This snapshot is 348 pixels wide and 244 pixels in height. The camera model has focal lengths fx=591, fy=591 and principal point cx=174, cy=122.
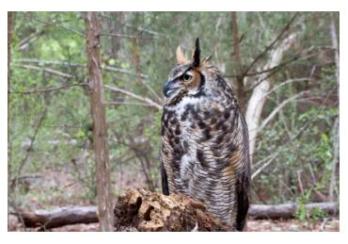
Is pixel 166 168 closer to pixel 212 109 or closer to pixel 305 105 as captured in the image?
pixel 212 109

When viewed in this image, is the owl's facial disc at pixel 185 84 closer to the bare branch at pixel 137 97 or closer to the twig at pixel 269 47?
the twig at pixel 269 47

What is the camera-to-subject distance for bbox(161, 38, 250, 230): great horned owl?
1.88 metres

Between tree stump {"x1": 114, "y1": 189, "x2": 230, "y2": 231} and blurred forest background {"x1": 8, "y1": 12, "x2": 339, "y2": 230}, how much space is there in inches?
49.9

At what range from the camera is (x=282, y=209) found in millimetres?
3023

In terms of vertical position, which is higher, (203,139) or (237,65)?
(237,65)

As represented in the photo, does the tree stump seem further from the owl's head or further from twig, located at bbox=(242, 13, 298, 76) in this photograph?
twig, located at bbox=(242, 13, 298, 76)

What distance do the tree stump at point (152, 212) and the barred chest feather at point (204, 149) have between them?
287 mm

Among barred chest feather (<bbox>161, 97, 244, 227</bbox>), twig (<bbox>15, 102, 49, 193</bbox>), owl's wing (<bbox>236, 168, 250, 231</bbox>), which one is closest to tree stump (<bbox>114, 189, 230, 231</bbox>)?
barred chest feather (<bbox>161, 97, 244, 227</bbox>)

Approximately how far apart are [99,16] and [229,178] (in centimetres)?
109

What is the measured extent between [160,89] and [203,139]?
49.5 inches

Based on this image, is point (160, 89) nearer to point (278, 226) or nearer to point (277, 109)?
point (277, 109)

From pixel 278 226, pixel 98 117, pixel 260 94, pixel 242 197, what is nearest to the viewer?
pixel 242 197

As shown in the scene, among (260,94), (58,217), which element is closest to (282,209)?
(260,94)
